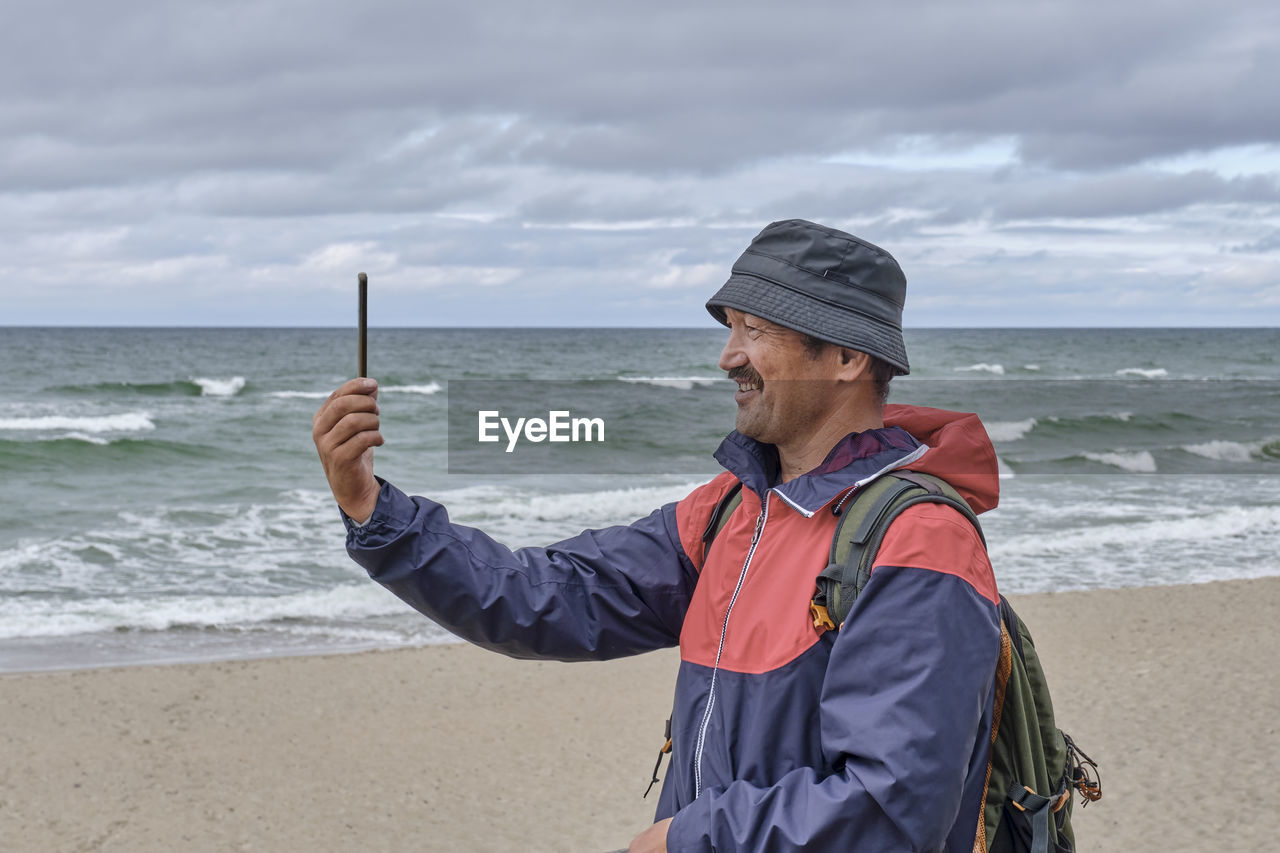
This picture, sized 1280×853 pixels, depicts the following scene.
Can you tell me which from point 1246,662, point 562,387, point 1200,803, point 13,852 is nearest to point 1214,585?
point 1246,662

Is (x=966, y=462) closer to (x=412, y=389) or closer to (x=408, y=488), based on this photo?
(x=408, y=488)

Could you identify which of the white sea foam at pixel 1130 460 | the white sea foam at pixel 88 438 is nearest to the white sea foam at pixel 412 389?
the white sea foam at pixel 88 438

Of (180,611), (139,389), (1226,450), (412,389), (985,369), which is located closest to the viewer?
(180,611)

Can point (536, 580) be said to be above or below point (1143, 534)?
above

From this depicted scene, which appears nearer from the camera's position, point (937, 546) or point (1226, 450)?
point (937, 546)

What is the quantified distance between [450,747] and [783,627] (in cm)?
557

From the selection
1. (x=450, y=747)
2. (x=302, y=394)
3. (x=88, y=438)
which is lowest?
(x=450, y=747)

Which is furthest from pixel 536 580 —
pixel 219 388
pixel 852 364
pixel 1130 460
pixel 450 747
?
pixel 219 388

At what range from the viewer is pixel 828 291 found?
1.84 meters

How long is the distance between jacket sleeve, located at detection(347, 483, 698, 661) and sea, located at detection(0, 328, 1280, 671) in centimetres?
176

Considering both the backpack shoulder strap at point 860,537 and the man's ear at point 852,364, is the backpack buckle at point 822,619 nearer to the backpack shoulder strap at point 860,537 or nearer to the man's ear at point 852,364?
the backpack shoulder strap at point 860,537

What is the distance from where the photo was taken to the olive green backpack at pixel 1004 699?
1.66 meters

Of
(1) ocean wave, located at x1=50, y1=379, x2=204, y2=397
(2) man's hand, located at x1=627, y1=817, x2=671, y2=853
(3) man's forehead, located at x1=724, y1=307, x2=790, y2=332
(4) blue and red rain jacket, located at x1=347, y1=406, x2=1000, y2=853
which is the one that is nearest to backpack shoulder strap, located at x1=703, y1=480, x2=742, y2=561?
(4) blue and red rain jacket, located at x1=347, y1=406, x2=1000, y2=853

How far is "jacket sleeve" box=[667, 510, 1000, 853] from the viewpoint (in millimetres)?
1517
